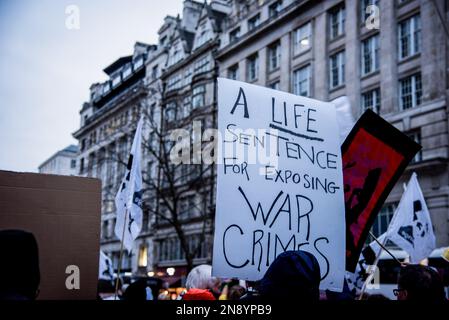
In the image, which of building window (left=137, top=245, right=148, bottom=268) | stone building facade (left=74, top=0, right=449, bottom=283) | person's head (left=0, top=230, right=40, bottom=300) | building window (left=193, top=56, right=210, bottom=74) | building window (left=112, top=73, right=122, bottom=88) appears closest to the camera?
person's head (left=0, top=230, right=40, bottom=300)

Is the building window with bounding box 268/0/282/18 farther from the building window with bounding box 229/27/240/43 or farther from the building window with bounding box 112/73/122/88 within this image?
the building window with bounding box 112/73/122/88

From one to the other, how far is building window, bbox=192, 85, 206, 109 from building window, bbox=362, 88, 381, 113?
46.0 ft

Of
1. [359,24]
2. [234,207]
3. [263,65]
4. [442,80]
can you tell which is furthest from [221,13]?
[234,207]

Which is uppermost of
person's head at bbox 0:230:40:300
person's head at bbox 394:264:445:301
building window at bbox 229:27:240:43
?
building window at bbox 229:27:240:43

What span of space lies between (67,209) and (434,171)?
22505 millimetres

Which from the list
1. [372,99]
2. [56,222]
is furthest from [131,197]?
[372,99]

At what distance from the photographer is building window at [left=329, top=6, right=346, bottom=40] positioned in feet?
99.2

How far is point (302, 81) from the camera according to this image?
32.5 m

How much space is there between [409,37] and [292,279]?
83.8 feet

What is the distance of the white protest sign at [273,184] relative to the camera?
360cm

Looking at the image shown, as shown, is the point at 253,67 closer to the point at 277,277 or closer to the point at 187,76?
the point at 187,76

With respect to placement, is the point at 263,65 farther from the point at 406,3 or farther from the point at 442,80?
the point at 442,80

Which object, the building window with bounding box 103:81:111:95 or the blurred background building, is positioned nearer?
the building window with bounding box 103:81:111:95

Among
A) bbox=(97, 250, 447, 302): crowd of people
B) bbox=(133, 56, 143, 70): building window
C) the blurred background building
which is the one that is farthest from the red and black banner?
the blurred background building
